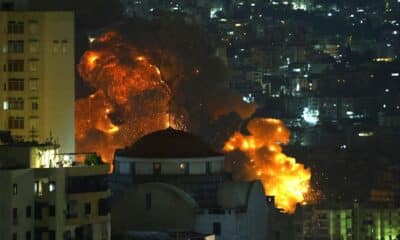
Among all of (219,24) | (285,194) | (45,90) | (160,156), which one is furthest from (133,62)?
(219,24)

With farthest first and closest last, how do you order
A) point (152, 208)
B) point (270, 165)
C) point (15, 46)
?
point (270, 165), point (152, 208), point (15, 46)

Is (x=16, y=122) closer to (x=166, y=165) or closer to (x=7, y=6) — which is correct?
(x=7, y=6)

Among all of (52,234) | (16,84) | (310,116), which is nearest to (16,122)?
(16,84)

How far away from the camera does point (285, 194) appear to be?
101312mm

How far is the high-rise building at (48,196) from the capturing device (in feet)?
198

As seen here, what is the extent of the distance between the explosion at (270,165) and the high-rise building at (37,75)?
2623cm

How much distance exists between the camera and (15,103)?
7319cm

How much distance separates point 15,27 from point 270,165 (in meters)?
32.0

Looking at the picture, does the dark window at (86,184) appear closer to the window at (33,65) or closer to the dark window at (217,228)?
the window at (33,65)

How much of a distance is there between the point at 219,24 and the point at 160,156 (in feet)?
289

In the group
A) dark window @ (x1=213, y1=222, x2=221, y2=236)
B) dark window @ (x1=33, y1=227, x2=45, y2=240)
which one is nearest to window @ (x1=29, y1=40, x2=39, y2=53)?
dark window @ (x1=33, y1=227, x2=45, y2=240)

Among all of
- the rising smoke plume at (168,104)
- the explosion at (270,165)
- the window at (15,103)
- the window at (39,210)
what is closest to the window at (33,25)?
the window at (15,103)

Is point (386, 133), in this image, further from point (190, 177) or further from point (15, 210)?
point (15, 210)

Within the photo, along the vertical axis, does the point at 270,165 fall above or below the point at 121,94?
below
